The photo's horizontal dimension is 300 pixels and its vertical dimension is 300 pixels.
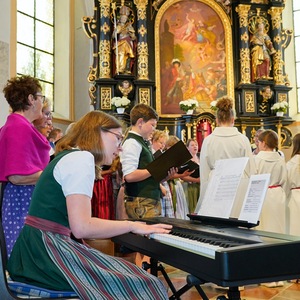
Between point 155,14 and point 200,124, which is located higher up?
point 155,14

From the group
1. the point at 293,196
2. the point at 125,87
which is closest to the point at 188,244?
the point at 293,196

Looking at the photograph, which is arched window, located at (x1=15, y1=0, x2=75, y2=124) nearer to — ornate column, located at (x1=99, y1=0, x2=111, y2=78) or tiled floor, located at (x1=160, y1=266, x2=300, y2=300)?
ornate column, located at (x1=99, y1=0, x2=111, y2=78)

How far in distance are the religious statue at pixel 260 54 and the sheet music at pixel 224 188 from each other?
9.81 m

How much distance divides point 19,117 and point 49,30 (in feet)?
34.4

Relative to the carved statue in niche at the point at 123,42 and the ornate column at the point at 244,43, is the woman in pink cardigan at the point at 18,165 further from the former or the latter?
the ornate column at the point at 244,43

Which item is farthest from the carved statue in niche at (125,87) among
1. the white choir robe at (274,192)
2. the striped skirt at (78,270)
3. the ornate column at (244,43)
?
the striped skirt at (78,270)

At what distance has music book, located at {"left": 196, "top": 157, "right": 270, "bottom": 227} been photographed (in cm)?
231

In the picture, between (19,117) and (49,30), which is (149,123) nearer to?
(19,117)

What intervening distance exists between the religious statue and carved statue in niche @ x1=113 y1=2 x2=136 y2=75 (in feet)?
10.1

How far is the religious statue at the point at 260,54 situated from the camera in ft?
39.3

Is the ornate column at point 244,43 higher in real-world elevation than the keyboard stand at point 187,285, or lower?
higher

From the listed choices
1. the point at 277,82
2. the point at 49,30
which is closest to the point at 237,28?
the point at 277,82

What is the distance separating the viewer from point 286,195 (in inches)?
208

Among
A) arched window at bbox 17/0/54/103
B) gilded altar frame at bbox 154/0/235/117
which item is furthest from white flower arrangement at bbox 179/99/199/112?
arched window at bbox 17/0/54/103
